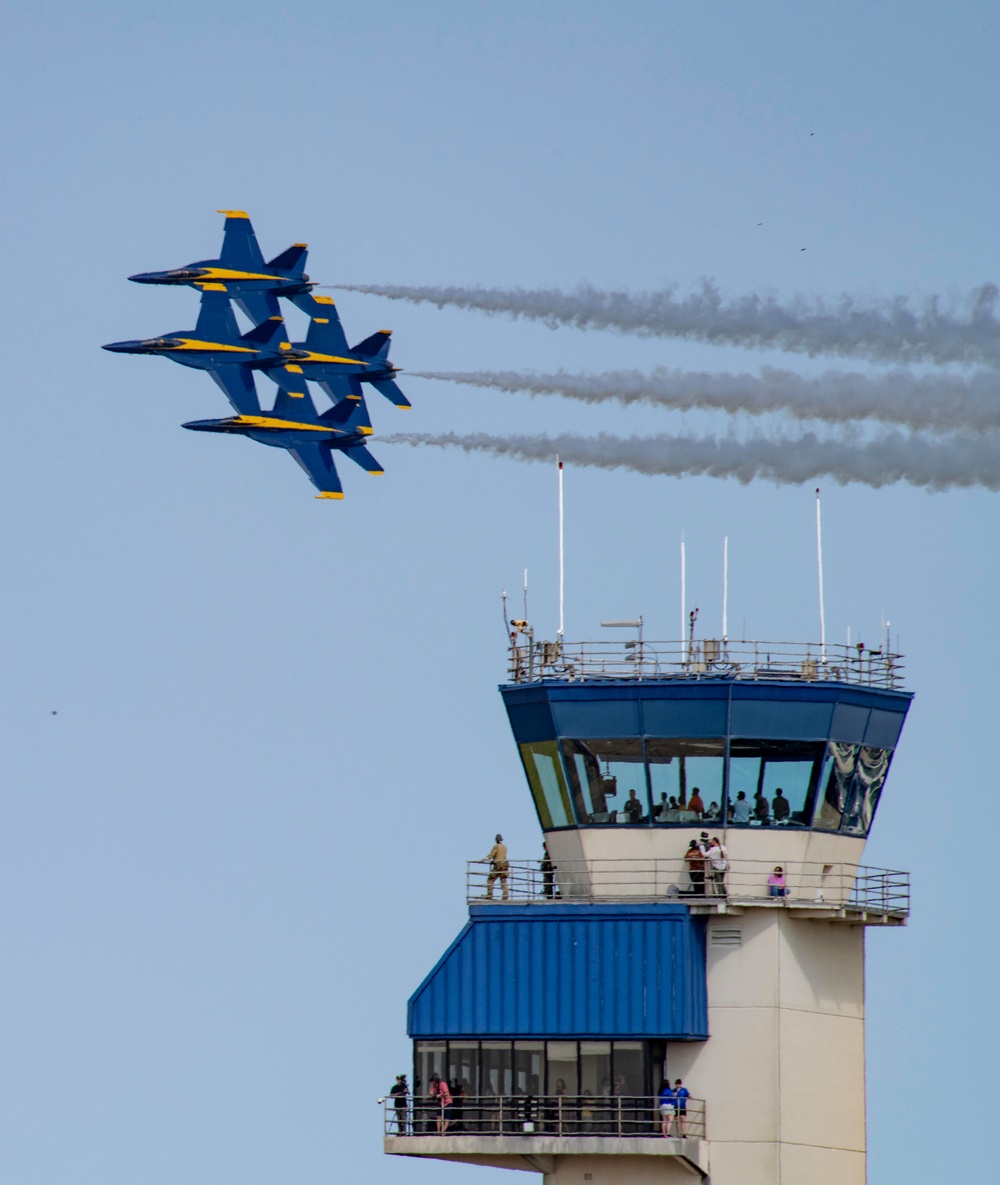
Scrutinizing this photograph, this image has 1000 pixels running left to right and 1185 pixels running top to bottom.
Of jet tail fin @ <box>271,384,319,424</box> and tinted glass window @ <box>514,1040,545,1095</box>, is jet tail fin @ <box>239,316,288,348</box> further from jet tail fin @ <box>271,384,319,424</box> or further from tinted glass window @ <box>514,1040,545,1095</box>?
tinted glass window @ <box>514,1040,545,1095</box>

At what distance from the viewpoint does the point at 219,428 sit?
105m

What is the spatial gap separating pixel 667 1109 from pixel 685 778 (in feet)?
24.9

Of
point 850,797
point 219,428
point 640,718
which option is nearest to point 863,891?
point 850,797

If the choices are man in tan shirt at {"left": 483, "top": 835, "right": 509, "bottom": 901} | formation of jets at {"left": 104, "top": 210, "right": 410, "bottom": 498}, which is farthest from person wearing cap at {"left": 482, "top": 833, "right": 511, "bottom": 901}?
formation of jets at {"left": 104, "top": 210, "right": 410, "bottom": 498}

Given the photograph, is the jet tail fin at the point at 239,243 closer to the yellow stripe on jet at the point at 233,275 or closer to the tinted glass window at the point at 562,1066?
the yellow stripe on jet at the point at 233,275

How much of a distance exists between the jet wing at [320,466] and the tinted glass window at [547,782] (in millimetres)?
47796

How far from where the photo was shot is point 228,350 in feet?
343

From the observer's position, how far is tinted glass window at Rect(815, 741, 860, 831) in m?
61.2

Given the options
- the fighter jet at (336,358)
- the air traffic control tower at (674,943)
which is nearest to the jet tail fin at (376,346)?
the fighter jet at (336,358)

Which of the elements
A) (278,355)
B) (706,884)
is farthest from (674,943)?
(278,355)

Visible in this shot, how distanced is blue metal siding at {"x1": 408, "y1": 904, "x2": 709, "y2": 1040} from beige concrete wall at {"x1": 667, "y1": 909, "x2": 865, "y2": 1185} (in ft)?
2.30

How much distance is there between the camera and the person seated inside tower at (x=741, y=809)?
60.8 m

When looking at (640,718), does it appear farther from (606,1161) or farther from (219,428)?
(219,428)

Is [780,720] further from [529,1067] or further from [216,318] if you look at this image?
[216,318]
